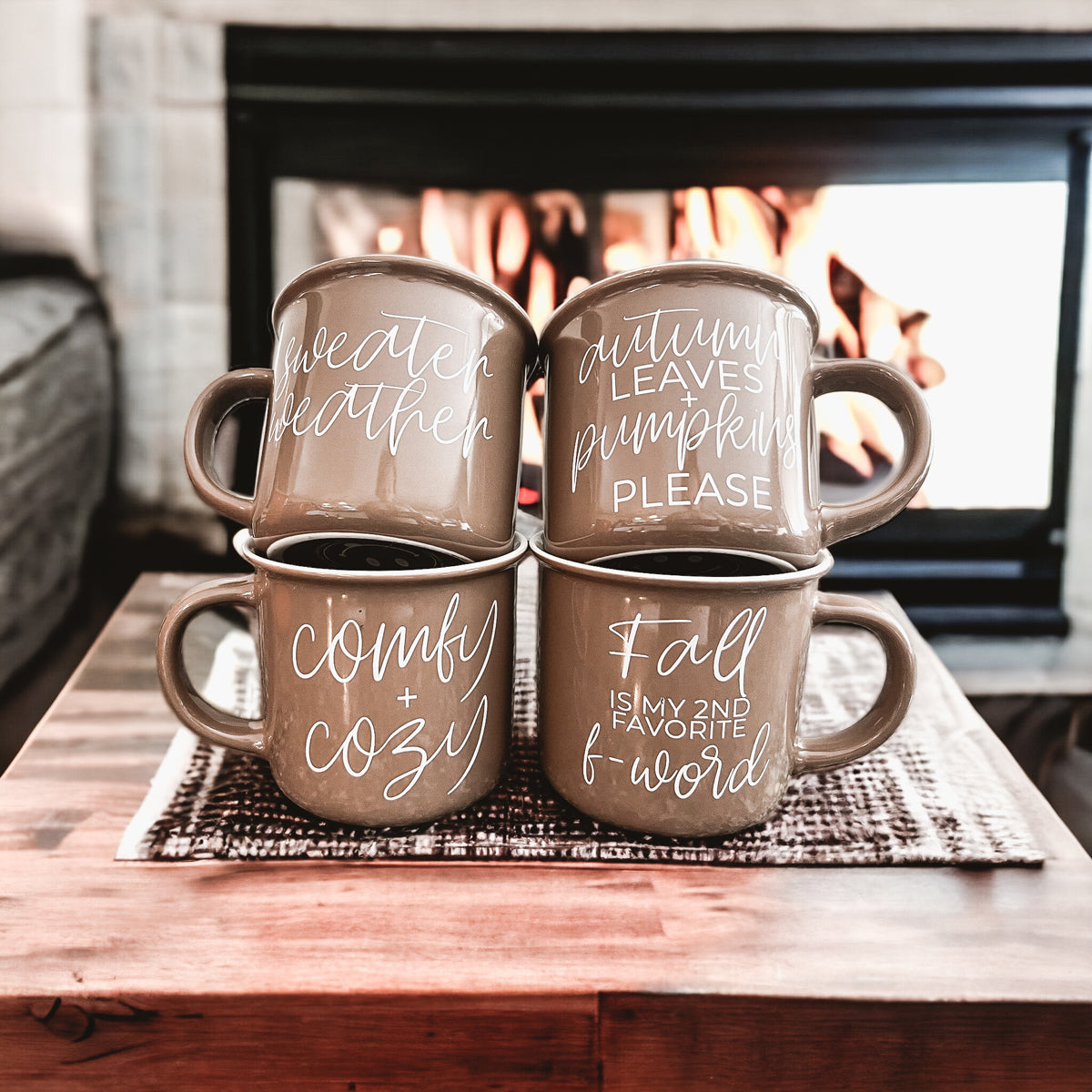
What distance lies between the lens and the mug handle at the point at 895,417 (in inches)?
15.8

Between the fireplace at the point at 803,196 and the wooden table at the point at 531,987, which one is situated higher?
the fireplace at the point at 803,196

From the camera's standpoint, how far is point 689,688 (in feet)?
1.25

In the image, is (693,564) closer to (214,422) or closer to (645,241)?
(214,422)

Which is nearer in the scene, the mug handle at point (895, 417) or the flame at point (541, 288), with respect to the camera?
the mug handle at point (895, 417)

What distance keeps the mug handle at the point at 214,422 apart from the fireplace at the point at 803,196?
53 cm

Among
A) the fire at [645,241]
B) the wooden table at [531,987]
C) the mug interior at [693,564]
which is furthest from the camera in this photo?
the fire at [645,241]

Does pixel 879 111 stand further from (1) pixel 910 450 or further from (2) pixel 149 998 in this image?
(2) pixel 149 998

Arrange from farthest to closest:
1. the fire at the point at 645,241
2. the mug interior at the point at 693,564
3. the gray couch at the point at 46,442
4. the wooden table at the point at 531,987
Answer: the fire at the point at 645,241 < the gray couch at the point at 46,442 < the mug interior at the point at 693,564 < the wooden table at the point at 531,987

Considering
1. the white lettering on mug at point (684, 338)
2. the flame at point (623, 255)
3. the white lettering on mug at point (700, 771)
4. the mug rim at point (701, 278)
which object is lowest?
the white lettering on mug at point (700, 771)

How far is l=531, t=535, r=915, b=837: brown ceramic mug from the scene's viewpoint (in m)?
0.38

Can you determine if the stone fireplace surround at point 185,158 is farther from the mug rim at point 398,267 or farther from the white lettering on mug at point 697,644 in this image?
the white lettering on mug at point 697,644

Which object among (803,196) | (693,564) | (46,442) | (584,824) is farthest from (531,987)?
(803,196)

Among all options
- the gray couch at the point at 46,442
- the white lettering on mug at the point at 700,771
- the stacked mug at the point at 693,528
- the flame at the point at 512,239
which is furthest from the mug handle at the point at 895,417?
the gray couch at the point at 46,442

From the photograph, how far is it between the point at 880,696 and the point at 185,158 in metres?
0.91
